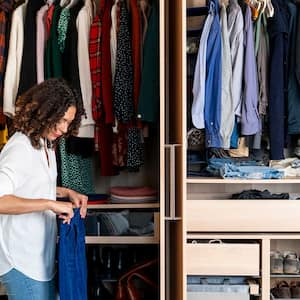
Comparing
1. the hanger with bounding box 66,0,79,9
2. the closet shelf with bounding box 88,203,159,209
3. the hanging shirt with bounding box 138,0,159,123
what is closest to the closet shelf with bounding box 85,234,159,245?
the closet shelf with bounding box 88,203,159,209

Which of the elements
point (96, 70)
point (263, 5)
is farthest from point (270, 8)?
point (96, 70)

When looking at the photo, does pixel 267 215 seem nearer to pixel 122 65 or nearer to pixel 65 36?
pixel 122 65

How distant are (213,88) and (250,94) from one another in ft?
0.61

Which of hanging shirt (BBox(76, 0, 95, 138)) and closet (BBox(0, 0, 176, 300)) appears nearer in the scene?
closet (BBox(0, 0, 176, 300))

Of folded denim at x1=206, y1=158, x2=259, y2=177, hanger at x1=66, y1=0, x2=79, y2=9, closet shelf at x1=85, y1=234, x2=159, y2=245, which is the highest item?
hanger at x1=66, y1=0, x2=79, y2=9

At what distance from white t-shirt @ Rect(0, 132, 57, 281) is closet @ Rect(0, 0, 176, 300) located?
1.94 feet

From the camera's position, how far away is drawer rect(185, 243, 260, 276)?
7.74 feet

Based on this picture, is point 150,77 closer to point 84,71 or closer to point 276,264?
point 84,71

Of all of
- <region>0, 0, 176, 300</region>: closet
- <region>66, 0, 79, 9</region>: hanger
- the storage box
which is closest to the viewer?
<region>0, 0, 176, 300</region>: closet

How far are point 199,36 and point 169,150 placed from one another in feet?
2.67

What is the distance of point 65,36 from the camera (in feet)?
8.20

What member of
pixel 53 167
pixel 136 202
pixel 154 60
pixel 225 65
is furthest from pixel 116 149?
pixel 53 167

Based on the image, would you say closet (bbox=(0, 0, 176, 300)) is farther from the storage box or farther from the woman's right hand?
the woman's right hand

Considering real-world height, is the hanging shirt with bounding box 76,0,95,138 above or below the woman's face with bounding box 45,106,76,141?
above
